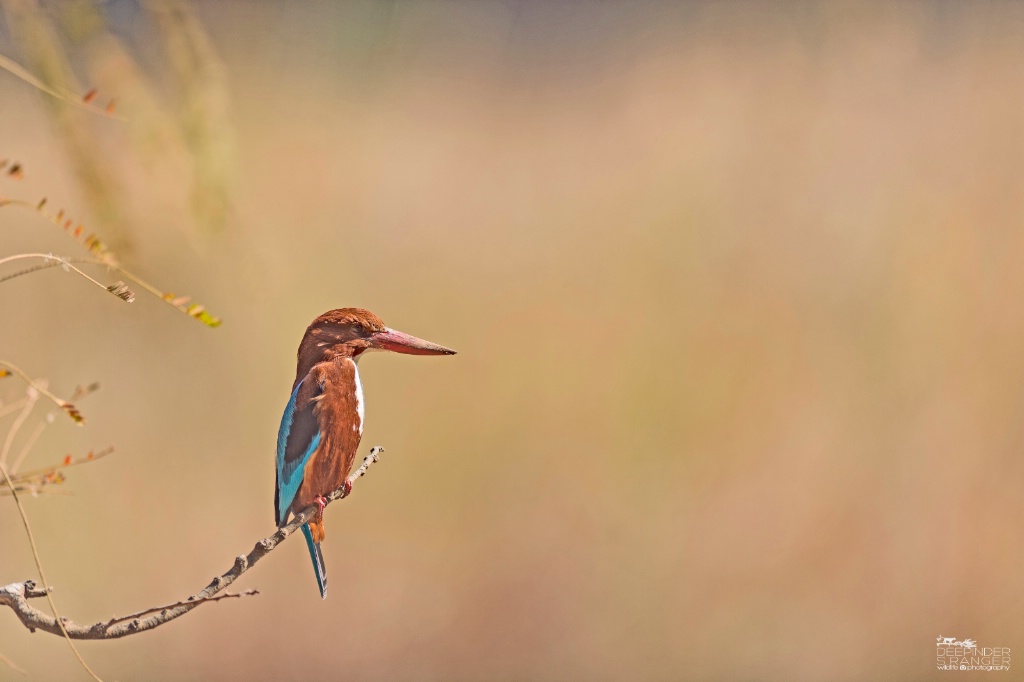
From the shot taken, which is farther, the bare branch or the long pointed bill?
the long pointed bill

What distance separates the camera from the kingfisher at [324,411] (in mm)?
409

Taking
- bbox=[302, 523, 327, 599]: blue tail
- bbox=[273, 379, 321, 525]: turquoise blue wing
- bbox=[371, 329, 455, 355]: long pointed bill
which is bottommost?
bbox=[302, 523, 327, 599]: blue tail

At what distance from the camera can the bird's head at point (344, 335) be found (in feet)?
1.42

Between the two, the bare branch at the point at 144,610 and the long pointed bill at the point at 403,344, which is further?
the long pointed bill at the point at 403,344

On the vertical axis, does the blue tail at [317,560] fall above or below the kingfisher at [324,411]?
below

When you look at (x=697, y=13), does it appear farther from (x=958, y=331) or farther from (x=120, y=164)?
(x=120, y=164)

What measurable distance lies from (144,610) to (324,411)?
134 millimetres

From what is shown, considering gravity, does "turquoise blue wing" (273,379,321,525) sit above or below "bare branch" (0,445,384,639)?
above

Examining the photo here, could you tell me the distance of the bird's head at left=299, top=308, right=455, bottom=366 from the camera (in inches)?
17.0

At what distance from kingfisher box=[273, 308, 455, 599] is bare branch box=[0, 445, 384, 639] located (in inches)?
1.6

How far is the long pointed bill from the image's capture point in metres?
0.40

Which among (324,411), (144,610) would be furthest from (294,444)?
(144,610)

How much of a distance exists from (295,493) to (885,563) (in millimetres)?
1727

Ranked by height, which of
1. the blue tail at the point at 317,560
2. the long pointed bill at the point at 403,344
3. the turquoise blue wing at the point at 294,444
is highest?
the long pointed bill at the point at 403,344
